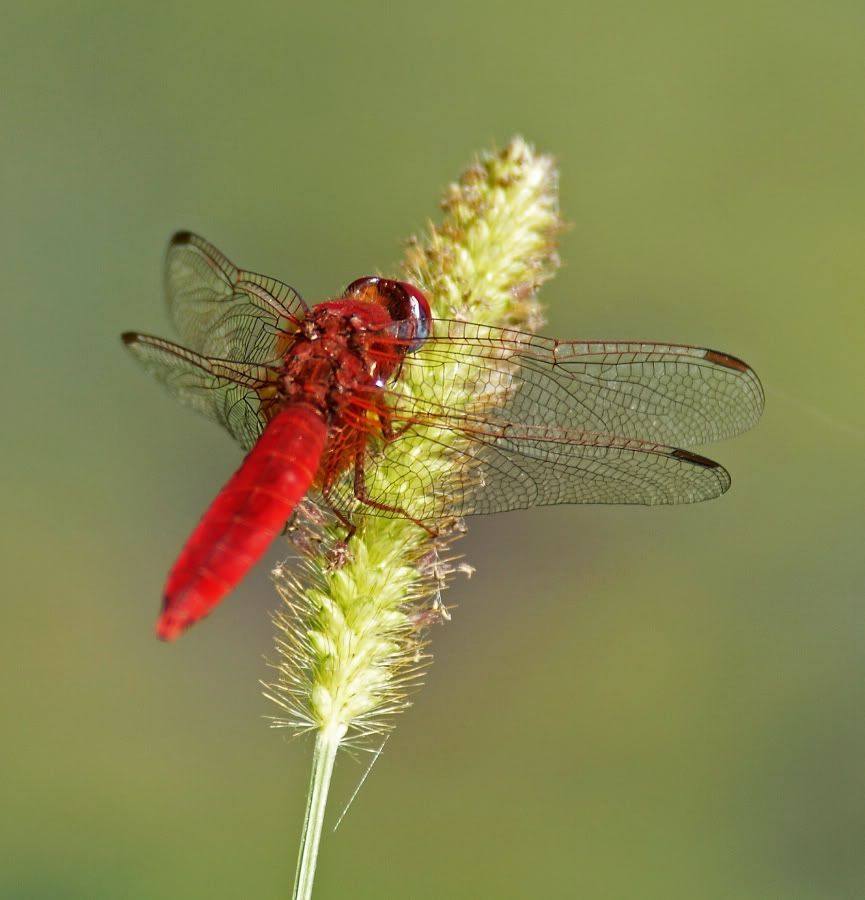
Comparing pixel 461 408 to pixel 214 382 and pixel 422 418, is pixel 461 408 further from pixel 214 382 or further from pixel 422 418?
pixel 214 382

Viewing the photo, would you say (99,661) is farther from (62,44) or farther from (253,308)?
(62,44)

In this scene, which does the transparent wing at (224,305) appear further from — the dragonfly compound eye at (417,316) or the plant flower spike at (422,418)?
the dragonfly compound eye at (417,316)

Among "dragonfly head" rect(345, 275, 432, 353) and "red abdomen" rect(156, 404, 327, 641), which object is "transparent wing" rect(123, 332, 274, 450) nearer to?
"red abdomen" rect(156, 404, 327, 641)

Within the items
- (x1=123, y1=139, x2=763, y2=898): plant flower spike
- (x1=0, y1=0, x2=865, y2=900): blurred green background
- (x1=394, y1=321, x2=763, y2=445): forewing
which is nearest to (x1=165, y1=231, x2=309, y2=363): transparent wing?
(x1=123, y1=139, x2=763, y2=898): plant flower spike

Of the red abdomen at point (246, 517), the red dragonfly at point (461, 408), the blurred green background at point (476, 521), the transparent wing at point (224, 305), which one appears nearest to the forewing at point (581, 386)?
→ the red dragonfly at point (461, 408)

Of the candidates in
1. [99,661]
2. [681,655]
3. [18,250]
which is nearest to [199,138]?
[18,250]
